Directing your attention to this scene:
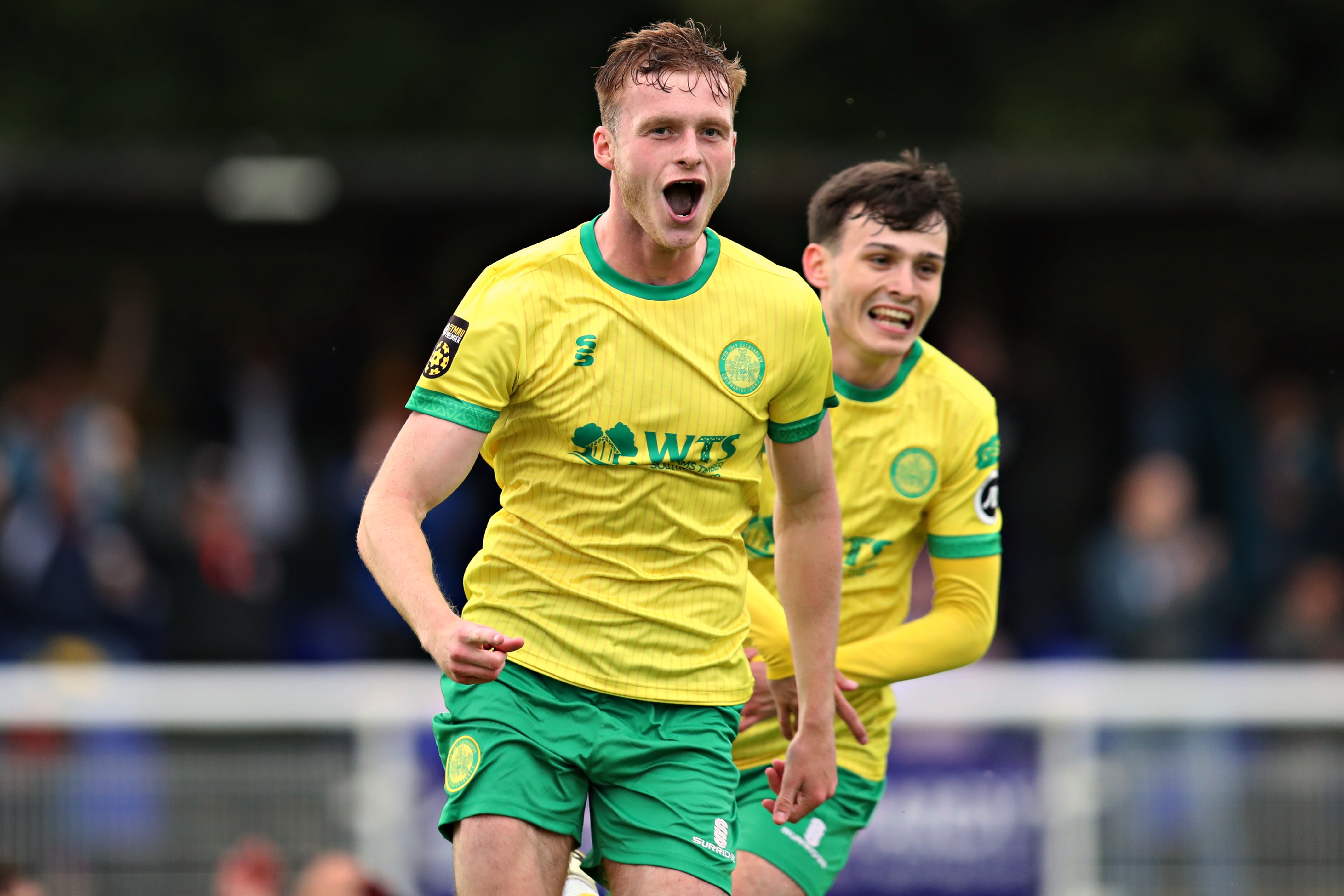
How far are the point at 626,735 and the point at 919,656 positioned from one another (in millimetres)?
1335

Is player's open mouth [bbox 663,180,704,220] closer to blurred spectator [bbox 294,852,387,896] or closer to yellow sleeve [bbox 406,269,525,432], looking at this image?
yellow sleeve [bbox 406,269,525,432]

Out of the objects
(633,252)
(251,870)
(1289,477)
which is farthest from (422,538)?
(1289,477)

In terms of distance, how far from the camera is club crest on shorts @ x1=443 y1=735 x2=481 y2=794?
Result: 4281 mm

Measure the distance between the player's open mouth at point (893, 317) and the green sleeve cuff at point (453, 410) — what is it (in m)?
1.61

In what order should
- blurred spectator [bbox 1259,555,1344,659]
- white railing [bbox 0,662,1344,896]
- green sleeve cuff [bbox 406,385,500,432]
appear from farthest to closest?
1. blurred spectator [bbox 1259,555,1344,659]
2. white railing [bbox 0,662,1344,896]
3. green sleeve cuff [bbox 406,385,500,432]

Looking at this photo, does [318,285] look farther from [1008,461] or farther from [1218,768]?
[1218,768]

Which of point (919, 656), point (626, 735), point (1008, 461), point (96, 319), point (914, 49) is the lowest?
point (626, 735)

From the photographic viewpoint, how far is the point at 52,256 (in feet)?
45.7

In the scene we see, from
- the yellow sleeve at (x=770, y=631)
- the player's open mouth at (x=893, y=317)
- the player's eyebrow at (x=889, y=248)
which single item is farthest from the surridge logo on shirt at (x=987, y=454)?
the yellow sleeve at (x=770, y=631)

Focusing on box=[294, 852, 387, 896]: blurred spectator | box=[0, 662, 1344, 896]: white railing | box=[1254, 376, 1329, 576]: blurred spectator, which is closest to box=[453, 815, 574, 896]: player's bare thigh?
box=[294, 852, 387, 896]: blurred spectator

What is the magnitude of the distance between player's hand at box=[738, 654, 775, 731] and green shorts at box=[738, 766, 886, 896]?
184 mm

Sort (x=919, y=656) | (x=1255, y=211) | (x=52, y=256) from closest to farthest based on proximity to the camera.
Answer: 1. (x=919, y=656)
2. (x=1255, y=211)
3. (x=52, y=256)

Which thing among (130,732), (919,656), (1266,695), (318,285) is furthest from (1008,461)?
(919,656)

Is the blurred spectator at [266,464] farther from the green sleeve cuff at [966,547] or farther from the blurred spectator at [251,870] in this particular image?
the green sleeve cuff at [966,547]
